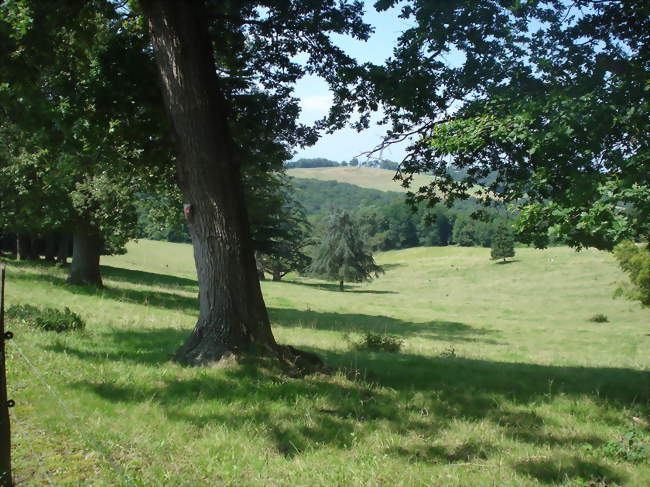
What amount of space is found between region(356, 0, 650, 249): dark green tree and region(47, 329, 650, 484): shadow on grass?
2.37m

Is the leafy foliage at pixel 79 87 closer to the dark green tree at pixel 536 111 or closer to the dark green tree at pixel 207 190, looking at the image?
the dark green tree at pixel 207 190

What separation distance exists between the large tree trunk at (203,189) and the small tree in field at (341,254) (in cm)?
5546

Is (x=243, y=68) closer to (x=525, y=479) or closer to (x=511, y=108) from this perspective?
(x=511, y=108)

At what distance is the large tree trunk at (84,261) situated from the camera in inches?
906

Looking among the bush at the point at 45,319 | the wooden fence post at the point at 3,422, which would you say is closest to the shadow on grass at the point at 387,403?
the bush at the point at 45,319

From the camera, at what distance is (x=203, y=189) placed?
26.3 feet

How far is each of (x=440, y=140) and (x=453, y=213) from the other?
110m

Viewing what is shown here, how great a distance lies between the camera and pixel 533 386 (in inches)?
342

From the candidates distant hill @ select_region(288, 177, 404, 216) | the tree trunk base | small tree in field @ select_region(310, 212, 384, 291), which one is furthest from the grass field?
distant hill @ select_region(288, 177, 404, 216)

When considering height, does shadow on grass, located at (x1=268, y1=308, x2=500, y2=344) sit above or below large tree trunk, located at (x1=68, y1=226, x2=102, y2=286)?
below

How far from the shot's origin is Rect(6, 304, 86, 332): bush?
10.8 meters

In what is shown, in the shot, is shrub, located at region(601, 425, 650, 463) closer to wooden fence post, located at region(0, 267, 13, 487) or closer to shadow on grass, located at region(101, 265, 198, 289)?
wooden fence post, located at region(0, 267, 13, 487)

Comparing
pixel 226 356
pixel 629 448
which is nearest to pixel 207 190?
pixel 226 356

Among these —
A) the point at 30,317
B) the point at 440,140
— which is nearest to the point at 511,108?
the point at 440,140
